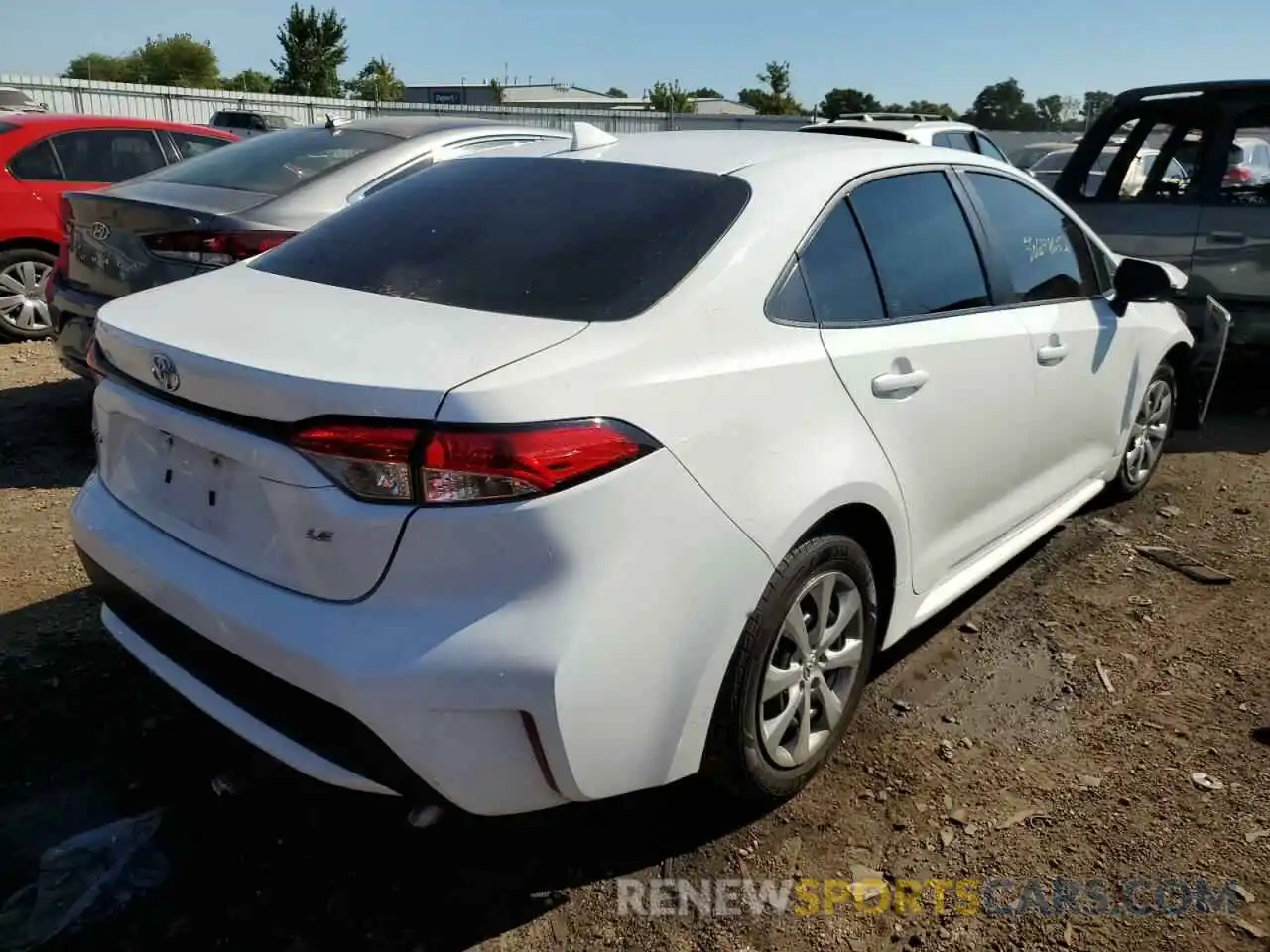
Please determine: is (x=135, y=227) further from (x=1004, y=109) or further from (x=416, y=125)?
(x=1004, y=109)

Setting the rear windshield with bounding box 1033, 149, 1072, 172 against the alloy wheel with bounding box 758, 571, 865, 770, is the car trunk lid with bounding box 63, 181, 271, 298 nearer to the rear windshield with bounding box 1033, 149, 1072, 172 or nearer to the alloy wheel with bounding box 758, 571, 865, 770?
the alloy wheel with bounding box 758, 571, 865, 770

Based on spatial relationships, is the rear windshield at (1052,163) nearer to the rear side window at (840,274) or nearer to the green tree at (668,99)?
the rear side window at (840,274)

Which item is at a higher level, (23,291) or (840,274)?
(840,274)

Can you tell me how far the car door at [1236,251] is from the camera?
20.0 feet

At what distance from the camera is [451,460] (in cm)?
192

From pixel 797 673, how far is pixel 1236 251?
199 inches

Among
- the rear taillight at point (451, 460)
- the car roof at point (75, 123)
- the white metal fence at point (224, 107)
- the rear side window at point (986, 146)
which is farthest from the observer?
the white metal fence at point (224, 107)

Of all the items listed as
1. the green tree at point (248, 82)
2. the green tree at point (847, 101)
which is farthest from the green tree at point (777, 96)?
the green tree at point (248, 82)

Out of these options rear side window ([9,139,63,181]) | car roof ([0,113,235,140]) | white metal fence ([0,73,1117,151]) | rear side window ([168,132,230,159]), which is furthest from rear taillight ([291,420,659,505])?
white metal fence ([0,73,1117,151])

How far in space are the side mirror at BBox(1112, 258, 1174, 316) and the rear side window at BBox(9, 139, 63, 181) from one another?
23.1ft

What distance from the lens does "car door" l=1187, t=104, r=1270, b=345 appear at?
20.0 ft

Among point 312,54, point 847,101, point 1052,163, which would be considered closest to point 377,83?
point 312,54

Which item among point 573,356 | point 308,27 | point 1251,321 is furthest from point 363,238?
point 308,27

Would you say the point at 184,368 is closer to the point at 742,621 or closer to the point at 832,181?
the point at 742,621
